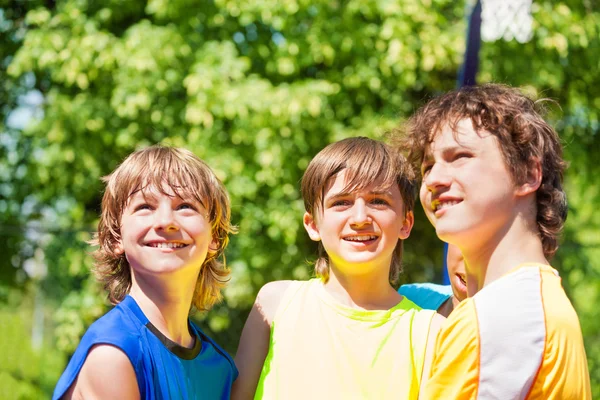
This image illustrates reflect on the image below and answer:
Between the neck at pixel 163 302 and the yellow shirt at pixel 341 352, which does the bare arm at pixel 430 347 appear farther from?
the neck at pixel 163 302

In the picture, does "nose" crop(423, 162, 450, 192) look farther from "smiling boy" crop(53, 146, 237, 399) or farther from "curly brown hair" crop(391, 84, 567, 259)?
"smiling boy" crop(53, 146, 237, 399)

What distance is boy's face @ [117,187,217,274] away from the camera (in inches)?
83.1

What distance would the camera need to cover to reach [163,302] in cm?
215

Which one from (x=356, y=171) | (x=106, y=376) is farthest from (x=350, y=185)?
(x=106, y=376)

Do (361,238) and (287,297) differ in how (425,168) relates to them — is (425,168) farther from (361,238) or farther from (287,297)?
(287,297)

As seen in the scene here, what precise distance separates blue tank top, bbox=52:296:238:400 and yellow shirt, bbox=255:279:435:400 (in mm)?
154

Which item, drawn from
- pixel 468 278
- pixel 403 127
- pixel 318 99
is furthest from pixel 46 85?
pixel 468 278

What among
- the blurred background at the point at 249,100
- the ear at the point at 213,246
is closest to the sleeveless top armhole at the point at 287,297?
the ear at the point at 213,246

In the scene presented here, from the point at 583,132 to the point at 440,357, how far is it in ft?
16.3

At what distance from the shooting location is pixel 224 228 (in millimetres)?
2432

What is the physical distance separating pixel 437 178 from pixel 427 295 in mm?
816

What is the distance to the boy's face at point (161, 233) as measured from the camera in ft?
6.93

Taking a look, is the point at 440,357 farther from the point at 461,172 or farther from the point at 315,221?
the point at 315,221

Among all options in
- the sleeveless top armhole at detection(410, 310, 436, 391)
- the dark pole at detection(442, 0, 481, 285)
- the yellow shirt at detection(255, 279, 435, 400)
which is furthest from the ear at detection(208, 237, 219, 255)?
the dark pole at detection(442, 0, 481, 285)
